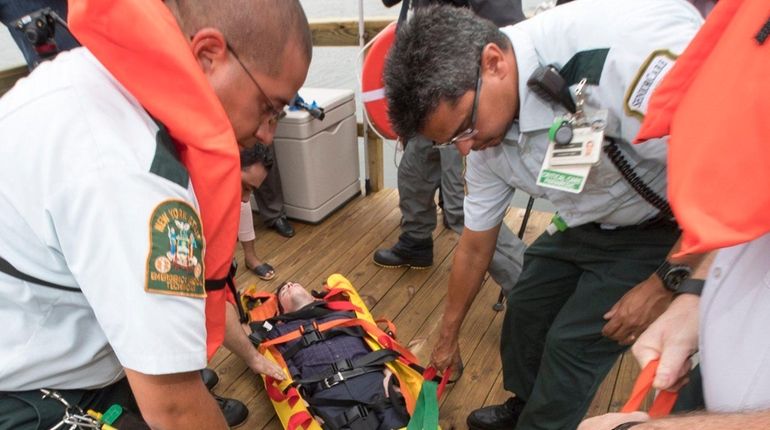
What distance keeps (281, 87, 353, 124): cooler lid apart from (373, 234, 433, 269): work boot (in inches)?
34.4

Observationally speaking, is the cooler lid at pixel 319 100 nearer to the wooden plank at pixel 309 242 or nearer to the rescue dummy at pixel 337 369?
the wooden plank at pixel 309 242

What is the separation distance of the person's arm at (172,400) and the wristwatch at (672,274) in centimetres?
95

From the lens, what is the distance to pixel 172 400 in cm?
64

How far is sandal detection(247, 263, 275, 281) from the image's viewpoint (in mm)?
2514

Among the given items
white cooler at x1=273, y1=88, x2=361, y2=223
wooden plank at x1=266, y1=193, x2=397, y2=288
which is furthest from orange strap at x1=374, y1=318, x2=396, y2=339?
white cooler at x1=273, y1=88, x2=361, y2=223

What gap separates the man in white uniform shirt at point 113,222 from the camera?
0.55m

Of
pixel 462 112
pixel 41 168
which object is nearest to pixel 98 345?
pixel 41 168

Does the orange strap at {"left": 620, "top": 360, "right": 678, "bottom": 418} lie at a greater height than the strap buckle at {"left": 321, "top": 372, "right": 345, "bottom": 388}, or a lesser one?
greater

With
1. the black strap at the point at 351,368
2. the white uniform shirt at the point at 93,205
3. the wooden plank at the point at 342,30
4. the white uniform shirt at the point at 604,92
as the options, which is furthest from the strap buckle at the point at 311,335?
the wooden plank at the point at 342,30

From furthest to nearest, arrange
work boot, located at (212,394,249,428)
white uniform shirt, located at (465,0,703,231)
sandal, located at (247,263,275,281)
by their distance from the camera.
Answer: sandal, located at (247,263,275,281), work boot, located at (212,394,249,428), white uniform shirt, located at (465,0,703,231)

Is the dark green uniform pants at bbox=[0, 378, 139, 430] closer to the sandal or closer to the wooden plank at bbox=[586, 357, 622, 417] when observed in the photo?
the wooden plank at bbox=[586, 357, 622, 417]

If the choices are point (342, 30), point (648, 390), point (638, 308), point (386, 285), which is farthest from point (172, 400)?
point (342, 30)

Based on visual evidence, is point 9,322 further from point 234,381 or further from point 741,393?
point 234,381

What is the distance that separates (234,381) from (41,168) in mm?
1550
